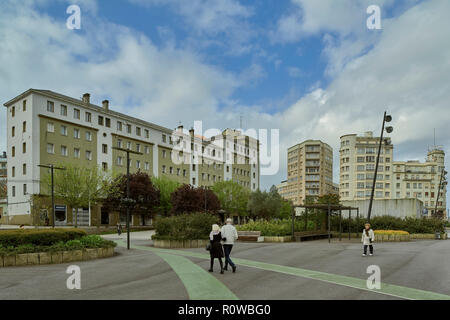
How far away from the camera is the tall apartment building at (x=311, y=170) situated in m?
126

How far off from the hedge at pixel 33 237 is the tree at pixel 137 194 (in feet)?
103

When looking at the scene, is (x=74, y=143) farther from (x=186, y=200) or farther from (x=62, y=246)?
(x=62, y=246)

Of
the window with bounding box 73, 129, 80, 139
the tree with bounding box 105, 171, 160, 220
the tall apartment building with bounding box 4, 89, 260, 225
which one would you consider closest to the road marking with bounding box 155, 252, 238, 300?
the tree with bounding box 105, 171, 160, 220

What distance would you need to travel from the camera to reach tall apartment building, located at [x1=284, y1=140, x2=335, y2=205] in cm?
12594

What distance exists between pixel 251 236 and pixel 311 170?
104 meters

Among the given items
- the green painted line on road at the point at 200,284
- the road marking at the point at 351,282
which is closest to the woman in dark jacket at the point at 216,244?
the green painted line on road at the point at 200,284

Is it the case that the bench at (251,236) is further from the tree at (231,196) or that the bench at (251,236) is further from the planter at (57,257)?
the tree at (231,196)

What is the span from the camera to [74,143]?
53.2m

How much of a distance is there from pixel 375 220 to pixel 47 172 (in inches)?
1539

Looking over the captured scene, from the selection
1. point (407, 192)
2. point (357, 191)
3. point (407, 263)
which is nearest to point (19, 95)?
point (407, 263)

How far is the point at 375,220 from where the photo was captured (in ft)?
107

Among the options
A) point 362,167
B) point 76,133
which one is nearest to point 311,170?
point 362,167
